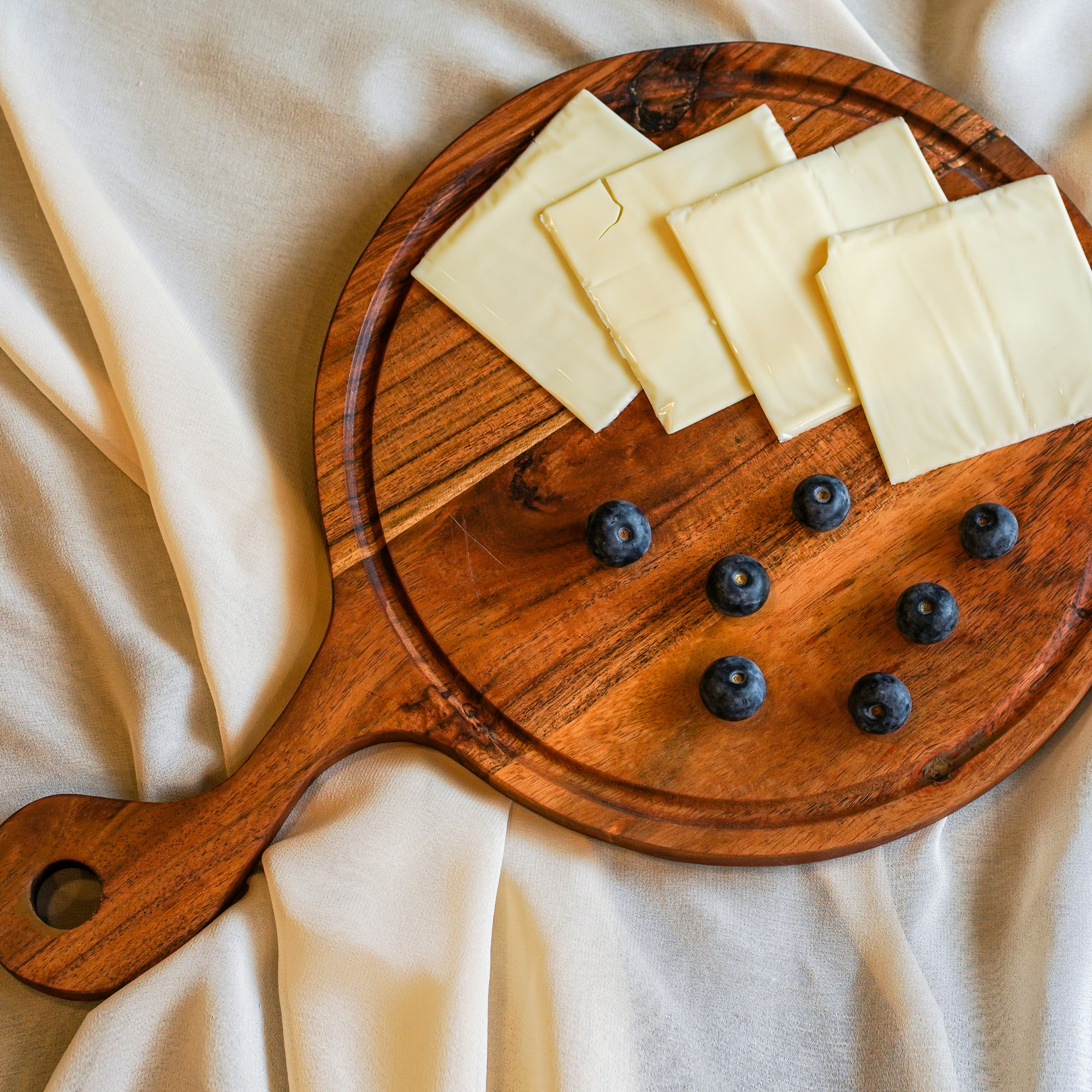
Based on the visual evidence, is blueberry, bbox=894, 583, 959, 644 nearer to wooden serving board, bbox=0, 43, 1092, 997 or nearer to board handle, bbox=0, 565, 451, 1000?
wooden serving board, bbox=0, 43, 1092, 997

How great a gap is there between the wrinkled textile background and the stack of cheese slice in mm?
204

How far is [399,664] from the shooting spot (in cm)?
108

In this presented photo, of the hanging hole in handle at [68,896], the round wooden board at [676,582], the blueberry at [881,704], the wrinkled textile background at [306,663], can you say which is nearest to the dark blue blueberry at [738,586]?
the round wooden board at [676,582]

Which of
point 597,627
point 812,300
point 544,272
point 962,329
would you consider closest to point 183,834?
point 597,627

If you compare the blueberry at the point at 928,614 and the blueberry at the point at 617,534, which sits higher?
the blueberry at the point at 617,534

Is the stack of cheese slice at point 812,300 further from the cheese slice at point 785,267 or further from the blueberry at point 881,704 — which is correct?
the blueberry at point 881,704

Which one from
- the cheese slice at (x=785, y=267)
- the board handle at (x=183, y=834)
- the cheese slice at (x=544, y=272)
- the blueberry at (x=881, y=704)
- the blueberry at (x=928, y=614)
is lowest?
the blueberry at (x=881, y=704)

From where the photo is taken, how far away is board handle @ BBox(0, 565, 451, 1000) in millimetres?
1000

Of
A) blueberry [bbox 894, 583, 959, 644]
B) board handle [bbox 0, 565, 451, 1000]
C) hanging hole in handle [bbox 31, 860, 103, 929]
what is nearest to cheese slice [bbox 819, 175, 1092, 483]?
blueberry [bbox 894, 583, 959, 644]

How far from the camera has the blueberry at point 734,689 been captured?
40.4 inches

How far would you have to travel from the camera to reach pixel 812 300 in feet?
3.68

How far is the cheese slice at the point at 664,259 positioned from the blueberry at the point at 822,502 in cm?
14

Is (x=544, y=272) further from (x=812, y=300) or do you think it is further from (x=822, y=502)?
(x=822, y=502)

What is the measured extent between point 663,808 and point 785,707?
18cm
